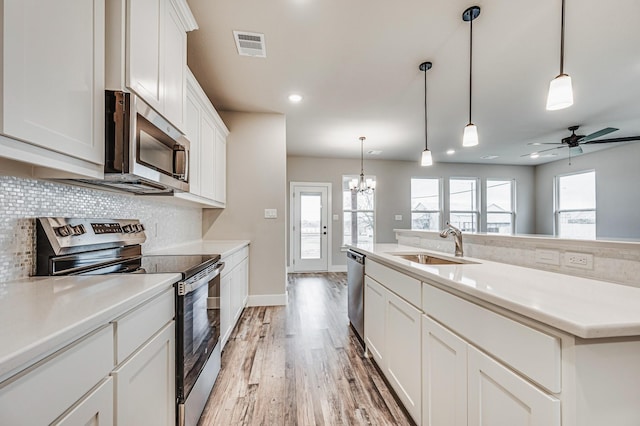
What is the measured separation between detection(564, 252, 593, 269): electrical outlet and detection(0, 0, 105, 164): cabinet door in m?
2.23

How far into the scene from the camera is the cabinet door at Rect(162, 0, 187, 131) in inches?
65.2

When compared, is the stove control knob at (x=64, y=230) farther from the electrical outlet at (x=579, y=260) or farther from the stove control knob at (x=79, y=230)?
the electrical outlet at (x=579, y=260)

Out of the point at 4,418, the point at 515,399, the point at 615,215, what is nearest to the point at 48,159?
the point at 4,418

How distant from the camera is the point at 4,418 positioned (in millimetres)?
534

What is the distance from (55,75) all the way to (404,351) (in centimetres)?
201

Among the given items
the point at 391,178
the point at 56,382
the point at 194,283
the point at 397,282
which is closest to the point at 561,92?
the point at 397,282

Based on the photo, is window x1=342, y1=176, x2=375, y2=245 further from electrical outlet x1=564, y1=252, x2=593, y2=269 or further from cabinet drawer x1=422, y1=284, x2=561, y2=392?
cabinet drawer x1=422, y1=284, x2=561, y2=392

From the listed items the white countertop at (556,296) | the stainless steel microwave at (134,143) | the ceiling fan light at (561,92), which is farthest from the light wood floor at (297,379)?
the ceiling fan light at (561,92)

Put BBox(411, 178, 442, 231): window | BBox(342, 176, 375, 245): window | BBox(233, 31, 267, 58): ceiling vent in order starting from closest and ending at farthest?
1. BBox(233, 31, 267, 58): ceiling vent
2. BBox(342, 176, 375, 245): window
3. BBox(411, 178, 442, 231): window

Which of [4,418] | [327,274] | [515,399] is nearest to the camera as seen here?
[4,418]

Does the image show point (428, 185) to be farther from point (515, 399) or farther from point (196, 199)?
point (515, 399)

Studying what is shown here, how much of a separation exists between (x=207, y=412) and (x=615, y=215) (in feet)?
25.6

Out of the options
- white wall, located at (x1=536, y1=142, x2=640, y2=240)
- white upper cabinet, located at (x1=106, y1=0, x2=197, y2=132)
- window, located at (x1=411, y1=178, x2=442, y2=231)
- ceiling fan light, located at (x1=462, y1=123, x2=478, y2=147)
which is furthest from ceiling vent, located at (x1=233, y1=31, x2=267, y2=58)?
white wall, located at (x1=536, y1=142, x2=640, y2=240)

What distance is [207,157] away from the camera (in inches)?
113
